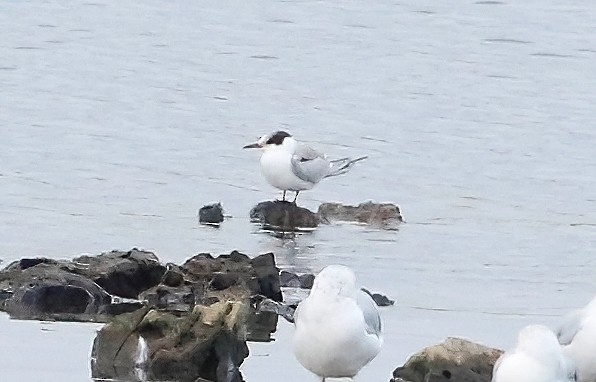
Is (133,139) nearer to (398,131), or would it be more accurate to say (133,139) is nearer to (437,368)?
(398,131)

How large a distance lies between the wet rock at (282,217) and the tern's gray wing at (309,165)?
0.79m

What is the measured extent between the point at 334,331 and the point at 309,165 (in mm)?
7518

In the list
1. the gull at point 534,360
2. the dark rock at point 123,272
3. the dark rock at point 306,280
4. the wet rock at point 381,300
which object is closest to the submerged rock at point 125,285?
the dark rock at point 123,272

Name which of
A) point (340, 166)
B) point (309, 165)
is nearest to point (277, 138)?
point (309, 165)

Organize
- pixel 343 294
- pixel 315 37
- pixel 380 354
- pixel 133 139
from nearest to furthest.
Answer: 1. pixel 343 294
2. pixel 380 354
3. pixel 133 139
4. pixel 315 37

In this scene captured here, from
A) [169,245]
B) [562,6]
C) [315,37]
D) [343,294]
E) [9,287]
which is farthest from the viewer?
[562,6]

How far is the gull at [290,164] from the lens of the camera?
15.3 metres

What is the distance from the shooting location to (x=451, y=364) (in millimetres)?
8312

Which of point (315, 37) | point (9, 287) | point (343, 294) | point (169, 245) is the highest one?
point (343, 294)

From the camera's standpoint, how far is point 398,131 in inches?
749

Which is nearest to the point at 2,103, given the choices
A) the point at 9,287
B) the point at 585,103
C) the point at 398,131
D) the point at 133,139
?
the point at 133,139

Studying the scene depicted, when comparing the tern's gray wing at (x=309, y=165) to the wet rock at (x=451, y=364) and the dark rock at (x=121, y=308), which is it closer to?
the dark rock at (x=121, y=308)

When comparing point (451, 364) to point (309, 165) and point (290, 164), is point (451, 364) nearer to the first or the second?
point (290, 164)

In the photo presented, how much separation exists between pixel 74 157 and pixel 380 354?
27.3ft
